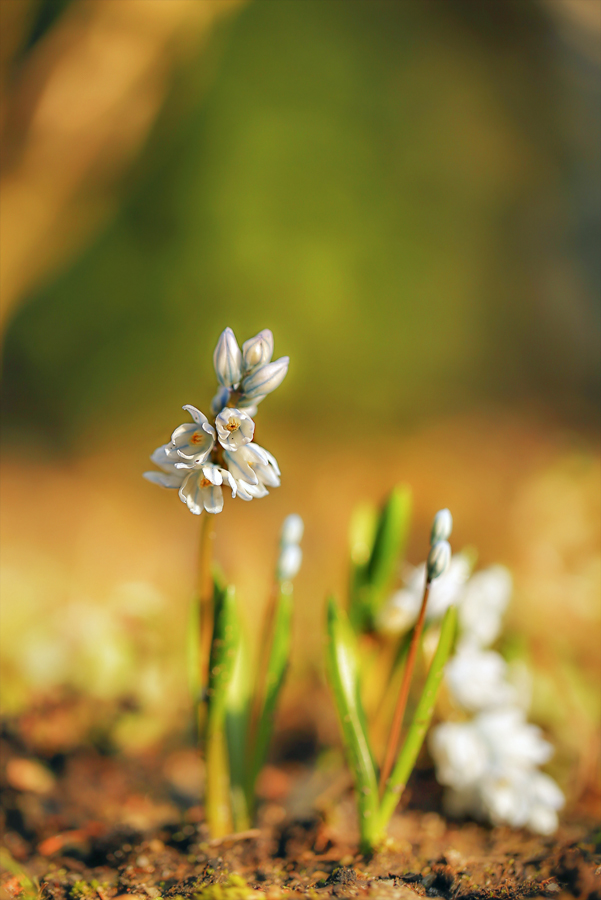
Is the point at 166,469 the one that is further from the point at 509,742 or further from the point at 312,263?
the point at 312,263

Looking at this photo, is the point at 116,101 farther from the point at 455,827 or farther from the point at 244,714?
the point at 455,827

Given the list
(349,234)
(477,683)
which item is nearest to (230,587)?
(477,683)

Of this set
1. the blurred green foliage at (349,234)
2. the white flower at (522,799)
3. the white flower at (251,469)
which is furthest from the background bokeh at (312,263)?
the white flower at (251,469)

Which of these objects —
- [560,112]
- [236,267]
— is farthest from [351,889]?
[560,112]

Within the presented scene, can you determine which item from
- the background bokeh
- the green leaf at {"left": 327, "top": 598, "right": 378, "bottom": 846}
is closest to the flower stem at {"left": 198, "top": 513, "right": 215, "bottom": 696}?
the green leaf at {"left": 327, "top": 598, "right": 378, "bottom": 846}

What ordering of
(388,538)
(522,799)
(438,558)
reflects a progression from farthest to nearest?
(388,538) → (522,799) → (438,558)
